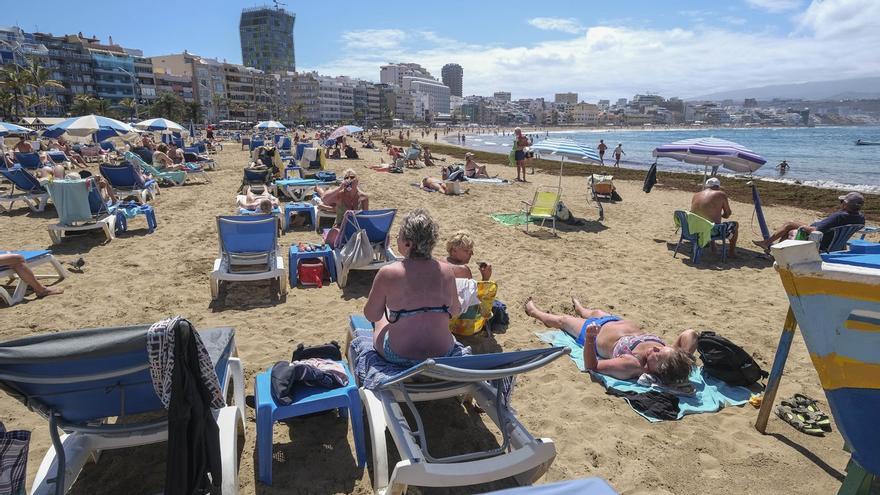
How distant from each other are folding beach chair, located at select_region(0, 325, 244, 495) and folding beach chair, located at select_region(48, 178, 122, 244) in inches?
236

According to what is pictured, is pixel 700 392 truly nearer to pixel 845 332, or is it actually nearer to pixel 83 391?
pixel 845 332

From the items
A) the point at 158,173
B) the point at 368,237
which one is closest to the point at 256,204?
the point at 368,237

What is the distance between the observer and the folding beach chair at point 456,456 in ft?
7.14

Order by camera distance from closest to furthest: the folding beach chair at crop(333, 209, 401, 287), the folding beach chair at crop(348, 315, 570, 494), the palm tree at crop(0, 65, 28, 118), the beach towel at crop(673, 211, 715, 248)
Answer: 1. the folding beach chair at crop(348, 315, 570, 494)
2. the folding beach chair at crop(333, 209, 401, 287)
3. the beach towel at crop(673, 211, 715, 248)
4. the palm tree at crop(0, 65, 28, 118)

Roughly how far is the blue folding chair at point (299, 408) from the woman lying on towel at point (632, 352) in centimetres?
209

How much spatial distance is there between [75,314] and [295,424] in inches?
127

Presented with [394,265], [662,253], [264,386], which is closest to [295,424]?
[264,386]

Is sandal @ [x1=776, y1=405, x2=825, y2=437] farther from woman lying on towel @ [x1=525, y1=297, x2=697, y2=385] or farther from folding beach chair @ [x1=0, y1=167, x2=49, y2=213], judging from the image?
folding beach chair @ [x1=0, y1=167, x2=49, y2=213]

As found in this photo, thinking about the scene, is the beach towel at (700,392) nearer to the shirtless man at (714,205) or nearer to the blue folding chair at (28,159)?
the shirtless man at (714,205)

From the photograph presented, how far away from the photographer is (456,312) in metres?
2.84

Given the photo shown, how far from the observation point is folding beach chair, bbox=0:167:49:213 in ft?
29.8

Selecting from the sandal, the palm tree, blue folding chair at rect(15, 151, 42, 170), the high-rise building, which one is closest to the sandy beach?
the sandal

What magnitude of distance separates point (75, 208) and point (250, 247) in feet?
11.4

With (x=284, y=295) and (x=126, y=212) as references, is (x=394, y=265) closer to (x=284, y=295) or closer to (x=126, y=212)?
(x=284, y=295)
